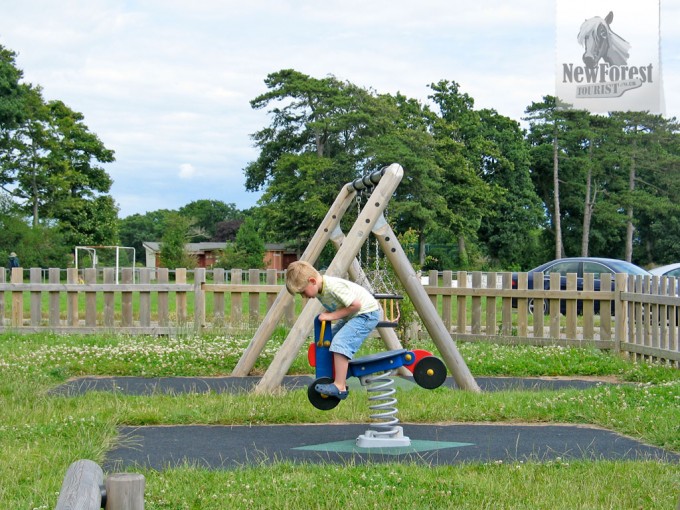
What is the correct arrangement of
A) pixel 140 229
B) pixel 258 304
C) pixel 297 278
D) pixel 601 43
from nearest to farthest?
pixel 297 278
pixel 258 304
pixel 601 43
pixel 140 229

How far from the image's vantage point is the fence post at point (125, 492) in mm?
2412

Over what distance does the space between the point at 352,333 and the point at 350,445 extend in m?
0.93

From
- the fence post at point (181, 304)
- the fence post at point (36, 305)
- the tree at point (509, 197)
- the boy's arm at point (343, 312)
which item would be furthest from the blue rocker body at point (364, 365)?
the tree at point (509, 197)

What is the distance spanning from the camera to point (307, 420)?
805 centimetres

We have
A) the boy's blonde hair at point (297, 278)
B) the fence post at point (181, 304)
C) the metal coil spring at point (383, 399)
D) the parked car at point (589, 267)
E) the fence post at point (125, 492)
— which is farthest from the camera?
the parked car at point (589, 267)

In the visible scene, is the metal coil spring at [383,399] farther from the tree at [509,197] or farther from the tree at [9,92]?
the tree at [509,197]

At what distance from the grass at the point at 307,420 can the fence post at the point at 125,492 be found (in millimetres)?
2478

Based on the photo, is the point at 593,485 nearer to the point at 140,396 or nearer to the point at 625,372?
the point at 140,396

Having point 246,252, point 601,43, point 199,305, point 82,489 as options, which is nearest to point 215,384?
point 199,305

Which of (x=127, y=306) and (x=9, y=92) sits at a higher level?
(x=9, y=92)

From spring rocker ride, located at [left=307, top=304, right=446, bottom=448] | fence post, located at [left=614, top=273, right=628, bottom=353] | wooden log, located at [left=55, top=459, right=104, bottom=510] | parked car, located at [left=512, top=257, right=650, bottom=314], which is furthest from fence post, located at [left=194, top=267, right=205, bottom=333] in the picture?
wooden log, located at [left=55, top=459, right=104, bottom=510]

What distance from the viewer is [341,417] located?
319 inches

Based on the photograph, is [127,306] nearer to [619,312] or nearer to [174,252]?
[619,312]

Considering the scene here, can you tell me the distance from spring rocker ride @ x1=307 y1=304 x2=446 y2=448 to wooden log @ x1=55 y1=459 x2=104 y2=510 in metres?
3.84
